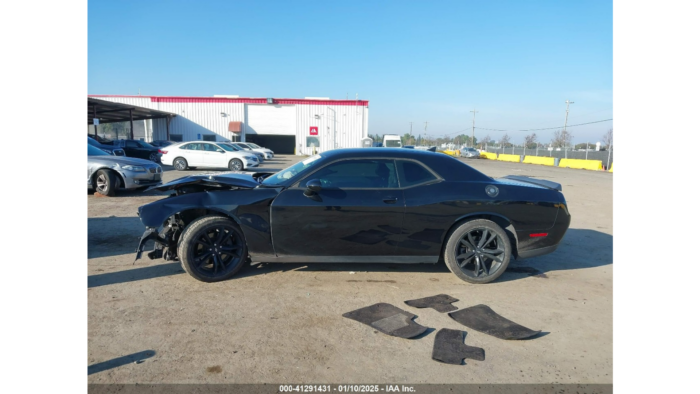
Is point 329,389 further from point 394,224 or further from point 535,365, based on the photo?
point 394,224

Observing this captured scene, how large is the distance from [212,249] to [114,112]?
101 feet

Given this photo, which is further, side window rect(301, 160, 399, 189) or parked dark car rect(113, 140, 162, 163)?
parked dark car rect(113, 140, 162, 163)

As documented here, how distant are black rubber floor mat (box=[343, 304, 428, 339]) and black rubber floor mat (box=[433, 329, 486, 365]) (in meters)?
0.19

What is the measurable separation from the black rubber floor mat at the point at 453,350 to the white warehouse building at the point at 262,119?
38.0m

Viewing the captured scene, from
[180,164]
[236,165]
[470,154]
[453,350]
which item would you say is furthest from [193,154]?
[470,154]

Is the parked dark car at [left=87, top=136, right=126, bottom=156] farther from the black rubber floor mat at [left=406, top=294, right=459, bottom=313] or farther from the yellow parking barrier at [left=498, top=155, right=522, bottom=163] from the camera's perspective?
the yellow parking barrier at [left=498, top=155, right=522, bottom=163]

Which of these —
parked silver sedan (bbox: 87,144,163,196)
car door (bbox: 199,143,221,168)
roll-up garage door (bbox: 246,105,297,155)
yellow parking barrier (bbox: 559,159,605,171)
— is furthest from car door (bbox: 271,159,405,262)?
roll-up garage door (bbox: 246,105,297,155)

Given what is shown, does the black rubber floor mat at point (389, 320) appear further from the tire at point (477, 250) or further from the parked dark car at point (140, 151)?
the parked dark car at point (140, 151)

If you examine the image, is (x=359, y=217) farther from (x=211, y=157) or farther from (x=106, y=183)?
(x=211, y=157)

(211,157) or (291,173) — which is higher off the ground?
(211,157)

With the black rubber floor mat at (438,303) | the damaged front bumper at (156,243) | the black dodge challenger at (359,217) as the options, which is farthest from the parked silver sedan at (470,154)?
the damaged front bumper at (156,243)

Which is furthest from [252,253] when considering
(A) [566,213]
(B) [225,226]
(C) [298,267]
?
(A) [566,213]

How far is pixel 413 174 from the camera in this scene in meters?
4.40

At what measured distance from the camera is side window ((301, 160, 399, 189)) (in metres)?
4.30
